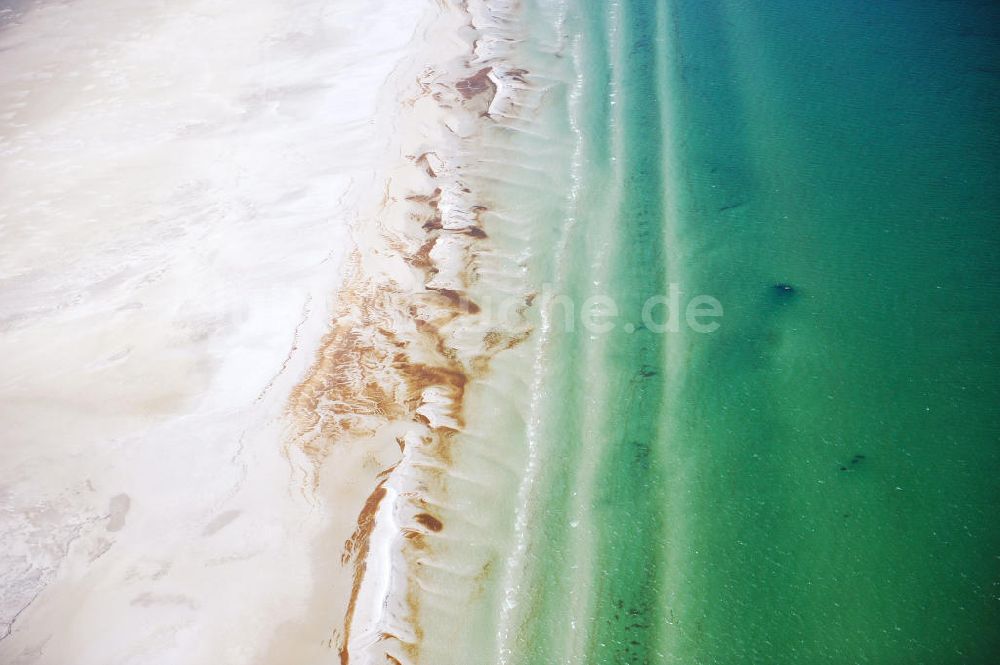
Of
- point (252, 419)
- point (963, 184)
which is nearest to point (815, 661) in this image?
point (252, 419)

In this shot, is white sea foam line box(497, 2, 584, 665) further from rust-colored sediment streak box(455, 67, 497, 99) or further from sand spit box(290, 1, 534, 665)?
rust-colored sediment streak box(455, 67, 497, 99)

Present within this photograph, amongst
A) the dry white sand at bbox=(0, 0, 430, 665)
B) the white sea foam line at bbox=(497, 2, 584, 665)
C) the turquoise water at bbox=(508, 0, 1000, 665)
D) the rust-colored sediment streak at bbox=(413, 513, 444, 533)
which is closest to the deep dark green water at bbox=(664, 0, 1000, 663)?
the turquoise water at bbox=(508, 0, 1000, 665)

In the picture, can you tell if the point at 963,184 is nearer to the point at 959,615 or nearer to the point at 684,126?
the point at 684,126

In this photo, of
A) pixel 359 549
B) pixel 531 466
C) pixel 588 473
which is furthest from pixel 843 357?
pixel 359 549

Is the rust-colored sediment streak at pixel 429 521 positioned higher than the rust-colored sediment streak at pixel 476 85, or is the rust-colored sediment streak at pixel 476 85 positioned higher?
the rust-colored sediment streak at pixel 476 85

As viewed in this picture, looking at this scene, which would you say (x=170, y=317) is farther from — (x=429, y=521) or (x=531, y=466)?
(x=531, y=466)

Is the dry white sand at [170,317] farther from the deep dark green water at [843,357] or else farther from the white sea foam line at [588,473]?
the deep dark green water at [843,357]

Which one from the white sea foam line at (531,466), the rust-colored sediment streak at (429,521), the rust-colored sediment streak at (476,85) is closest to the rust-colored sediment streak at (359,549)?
the rust-colored sediment streak at (429,521)
